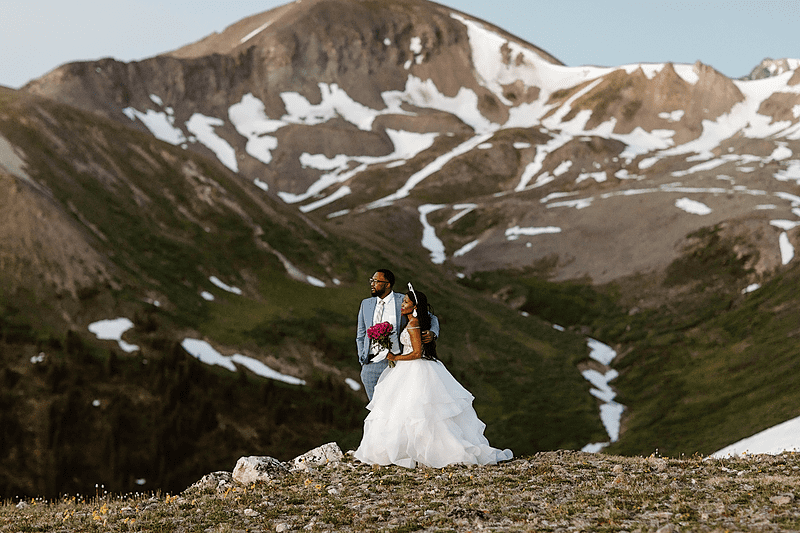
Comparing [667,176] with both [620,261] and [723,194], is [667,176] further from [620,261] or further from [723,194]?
[620,261]

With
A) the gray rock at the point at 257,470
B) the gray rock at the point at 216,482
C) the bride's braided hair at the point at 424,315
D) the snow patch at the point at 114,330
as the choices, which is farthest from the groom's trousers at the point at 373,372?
the snow patch at the point at 114,330

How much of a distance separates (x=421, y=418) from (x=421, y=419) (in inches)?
1.0

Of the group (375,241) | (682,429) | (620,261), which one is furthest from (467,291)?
(682,429)

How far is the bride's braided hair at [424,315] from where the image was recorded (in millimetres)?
15648

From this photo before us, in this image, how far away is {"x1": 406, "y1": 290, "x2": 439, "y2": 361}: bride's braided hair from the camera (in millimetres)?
15648

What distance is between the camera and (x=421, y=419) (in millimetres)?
15820

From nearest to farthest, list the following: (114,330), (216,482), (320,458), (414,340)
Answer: (414,340), (216,482), (320,458), (114,330)

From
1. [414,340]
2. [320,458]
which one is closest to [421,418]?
[414,340]

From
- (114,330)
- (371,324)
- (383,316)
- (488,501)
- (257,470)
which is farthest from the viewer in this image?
(114,330)

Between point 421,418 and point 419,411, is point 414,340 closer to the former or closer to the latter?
point 419,411

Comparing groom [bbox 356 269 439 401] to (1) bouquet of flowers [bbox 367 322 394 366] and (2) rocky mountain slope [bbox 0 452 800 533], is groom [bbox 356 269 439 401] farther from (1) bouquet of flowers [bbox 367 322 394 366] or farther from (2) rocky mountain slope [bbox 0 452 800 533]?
(2) rocky mountain slope [bbox 0 452 800 533]

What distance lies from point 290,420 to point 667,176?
443 ft

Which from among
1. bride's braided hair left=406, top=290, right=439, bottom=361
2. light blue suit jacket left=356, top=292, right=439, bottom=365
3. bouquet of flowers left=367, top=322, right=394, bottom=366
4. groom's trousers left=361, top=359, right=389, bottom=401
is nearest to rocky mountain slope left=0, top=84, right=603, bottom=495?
groom's trousers left=361, top=359, right=389, bottom=401

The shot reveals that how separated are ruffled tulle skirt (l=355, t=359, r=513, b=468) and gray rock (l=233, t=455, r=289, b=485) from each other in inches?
102
